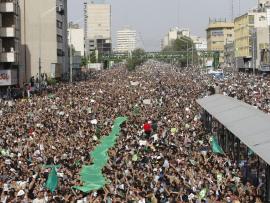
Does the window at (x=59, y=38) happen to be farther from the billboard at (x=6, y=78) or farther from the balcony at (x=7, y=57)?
the billboard at (x=6, y=78)

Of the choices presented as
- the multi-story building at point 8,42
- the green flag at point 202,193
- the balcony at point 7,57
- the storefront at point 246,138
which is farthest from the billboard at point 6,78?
the green flag at point 202,193

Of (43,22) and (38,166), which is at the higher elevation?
(43,22)

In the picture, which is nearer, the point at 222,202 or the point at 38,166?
the point at 222,202

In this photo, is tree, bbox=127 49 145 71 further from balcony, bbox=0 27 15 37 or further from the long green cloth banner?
the long green cloth banner

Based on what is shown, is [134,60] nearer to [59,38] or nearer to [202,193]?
[59,38]

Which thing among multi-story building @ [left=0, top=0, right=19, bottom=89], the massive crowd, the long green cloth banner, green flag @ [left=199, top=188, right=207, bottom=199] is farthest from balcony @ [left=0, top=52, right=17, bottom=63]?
green flag @ [left=199, top=188, right=207, bottom=199]

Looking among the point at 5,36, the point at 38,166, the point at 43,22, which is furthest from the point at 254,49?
the point at 38,166

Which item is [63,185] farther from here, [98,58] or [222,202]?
[98,58]
